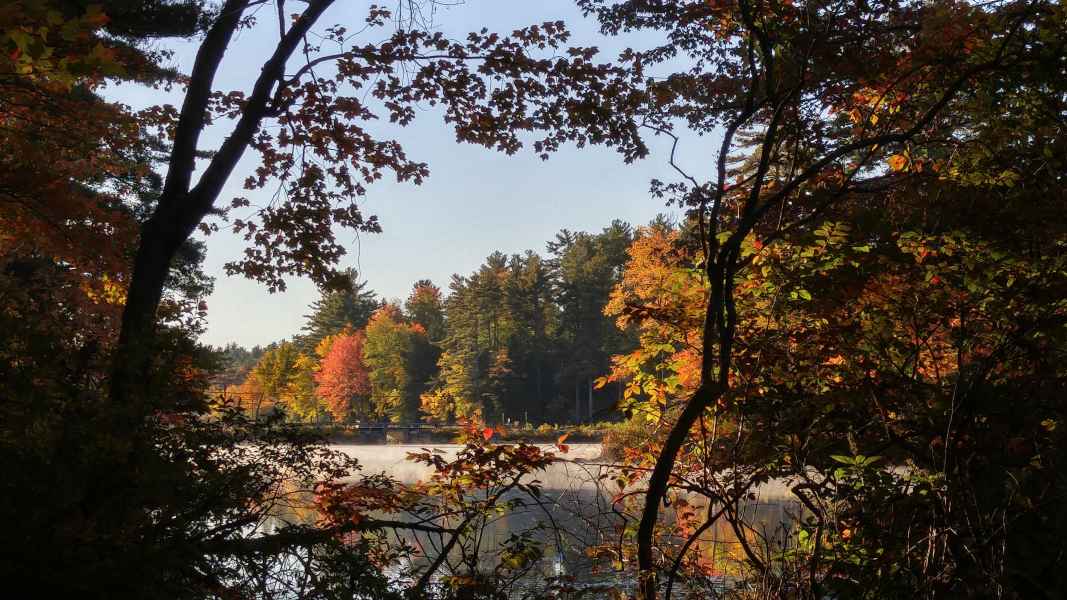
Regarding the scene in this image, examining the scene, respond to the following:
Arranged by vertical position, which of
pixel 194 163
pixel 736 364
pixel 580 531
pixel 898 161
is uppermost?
pixel 194 163

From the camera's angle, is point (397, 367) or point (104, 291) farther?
point (397, 367)

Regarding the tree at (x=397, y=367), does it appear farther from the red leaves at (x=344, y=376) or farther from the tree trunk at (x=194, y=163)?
the tree trunk at (x=194, y=163)

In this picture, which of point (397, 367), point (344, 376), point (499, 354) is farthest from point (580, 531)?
point (344, 376)

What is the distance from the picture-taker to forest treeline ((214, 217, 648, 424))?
148 feet

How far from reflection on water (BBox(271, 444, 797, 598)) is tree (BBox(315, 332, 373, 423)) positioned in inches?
789

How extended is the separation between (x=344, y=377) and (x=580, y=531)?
145 feet

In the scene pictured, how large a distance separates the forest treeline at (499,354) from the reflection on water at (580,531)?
532 inches

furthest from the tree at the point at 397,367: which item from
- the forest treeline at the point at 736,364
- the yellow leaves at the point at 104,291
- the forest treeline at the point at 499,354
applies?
the forest treeline at the point at 736,364

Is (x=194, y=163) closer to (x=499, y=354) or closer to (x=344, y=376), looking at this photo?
(x=499, y=354)

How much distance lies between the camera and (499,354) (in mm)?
44969

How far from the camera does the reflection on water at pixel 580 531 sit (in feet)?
13.9

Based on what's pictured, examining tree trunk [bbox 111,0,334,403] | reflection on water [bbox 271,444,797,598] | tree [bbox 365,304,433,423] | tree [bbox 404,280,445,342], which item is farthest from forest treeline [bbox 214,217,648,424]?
tree trunk [bbox 111,0,334,403]

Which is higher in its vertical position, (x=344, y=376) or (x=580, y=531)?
(x=344, y=376)

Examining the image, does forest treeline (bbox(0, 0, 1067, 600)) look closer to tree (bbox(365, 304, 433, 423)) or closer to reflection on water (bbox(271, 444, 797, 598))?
reflection on water (bbox(271, 444, 797, 598))
